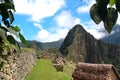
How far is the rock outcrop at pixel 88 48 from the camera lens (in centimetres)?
15562

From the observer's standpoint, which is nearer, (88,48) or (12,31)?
(12,31)

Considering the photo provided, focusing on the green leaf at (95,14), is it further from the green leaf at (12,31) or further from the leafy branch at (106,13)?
the green leaf at (12,31)

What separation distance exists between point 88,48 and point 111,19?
167942mm

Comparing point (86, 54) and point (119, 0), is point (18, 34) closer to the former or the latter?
point (119, 0)

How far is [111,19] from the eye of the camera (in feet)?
7.64

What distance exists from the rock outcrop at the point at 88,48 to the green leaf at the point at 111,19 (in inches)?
5718

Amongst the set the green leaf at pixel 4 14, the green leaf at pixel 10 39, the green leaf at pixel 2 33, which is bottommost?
the green leaf at pixel 10 39

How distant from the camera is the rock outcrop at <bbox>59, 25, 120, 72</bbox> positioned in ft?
511

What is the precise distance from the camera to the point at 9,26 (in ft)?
7.95

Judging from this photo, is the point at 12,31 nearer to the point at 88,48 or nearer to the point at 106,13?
the point at 106,13

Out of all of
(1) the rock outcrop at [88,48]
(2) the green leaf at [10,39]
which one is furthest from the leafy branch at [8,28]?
(1) the rock outcrop at [88,48]

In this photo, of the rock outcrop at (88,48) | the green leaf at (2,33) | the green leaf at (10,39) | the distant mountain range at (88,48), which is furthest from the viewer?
the rock outcrop at (88,48)

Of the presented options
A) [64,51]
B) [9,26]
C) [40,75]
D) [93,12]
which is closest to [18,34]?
[9,26]

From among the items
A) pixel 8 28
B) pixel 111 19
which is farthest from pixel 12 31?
pixel 111 19
